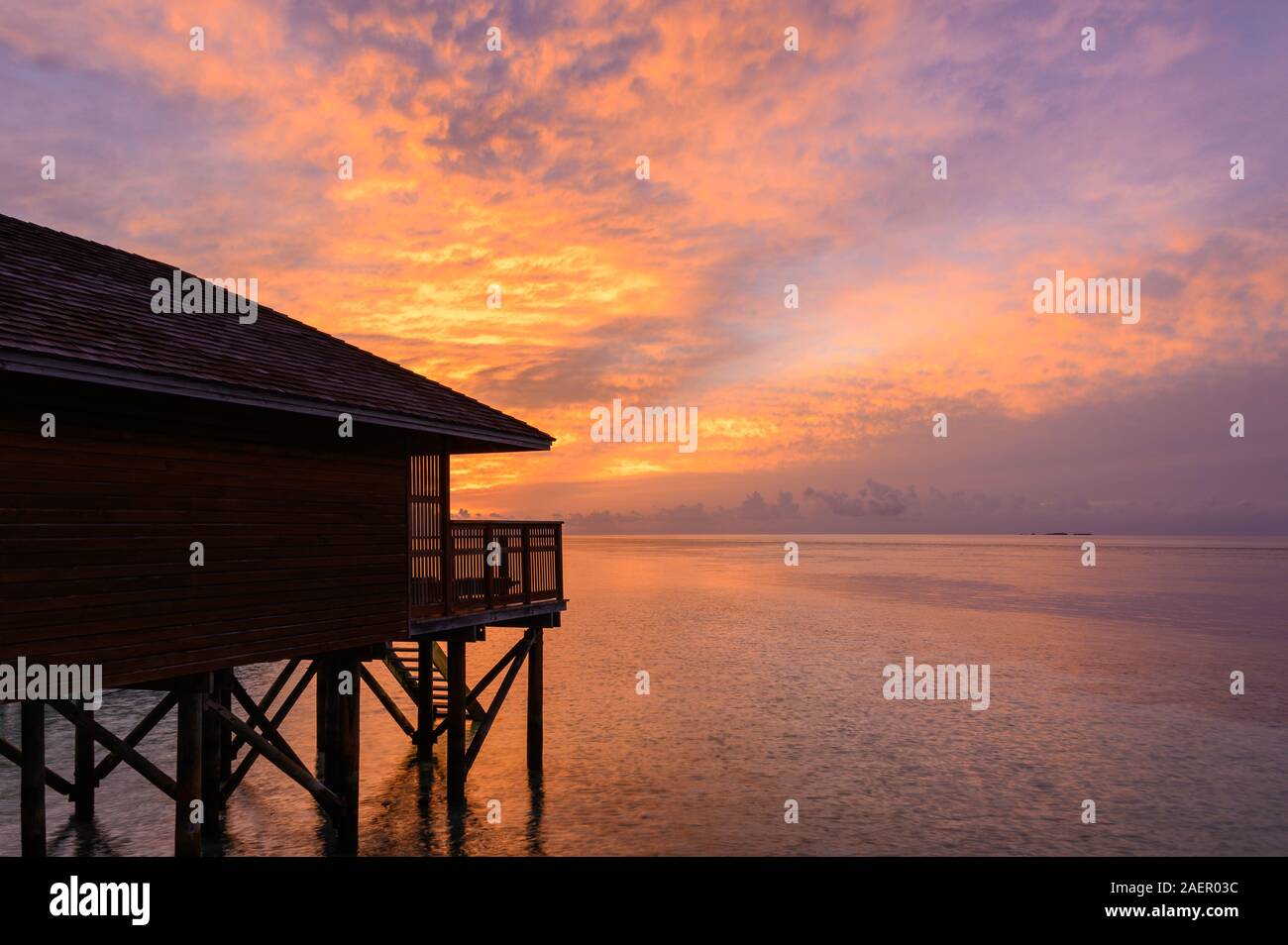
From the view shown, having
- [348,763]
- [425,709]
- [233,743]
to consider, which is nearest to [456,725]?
[348,763]

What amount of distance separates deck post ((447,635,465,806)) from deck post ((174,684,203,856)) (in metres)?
5.24

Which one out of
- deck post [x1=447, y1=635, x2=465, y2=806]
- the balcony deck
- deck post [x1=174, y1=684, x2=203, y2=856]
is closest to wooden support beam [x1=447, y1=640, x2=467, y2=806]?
deck post [x1=447, y1=635, x2=465, y2=806]

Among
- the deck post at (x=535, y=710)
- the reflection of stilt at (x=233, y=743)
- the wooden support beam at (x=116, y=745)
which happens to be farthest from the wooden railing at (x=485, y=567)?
the wooden support beam at (x=116, y=745)

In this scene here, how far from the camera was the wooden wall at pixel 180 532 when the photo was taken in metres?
8.88

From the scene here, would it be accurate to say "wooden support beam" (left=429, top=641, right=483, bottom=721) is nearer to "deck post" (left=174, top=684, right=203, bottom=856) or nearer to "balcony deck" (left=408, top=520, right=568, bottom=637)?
"balcony deck" (left=408, top=520, right=568, bottom=637)

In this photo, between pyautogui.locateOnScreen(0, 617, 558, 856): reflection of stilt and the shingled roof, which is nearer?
the shingled roof

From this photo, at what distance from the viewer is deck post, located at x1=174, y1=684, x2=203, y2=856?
11070 millimetres

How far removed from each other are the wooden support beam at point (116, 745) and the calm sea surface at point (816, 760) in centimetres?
337

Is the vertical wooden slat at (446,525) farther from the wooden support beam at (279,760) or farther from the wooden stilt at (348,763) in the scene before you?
the wooden support beam at (279,760)

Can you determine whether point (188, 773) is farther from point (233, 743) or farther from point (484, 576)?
point (233, 743)

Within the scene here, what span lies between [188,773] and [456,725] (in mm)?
5489

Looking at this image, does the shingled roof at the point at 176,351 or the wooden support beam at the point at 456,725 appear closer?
the shingled roof at the point at 176,351

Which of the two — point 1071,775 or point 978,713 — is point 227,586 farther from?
point 978,713

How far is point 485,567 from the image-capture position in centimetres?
1532
